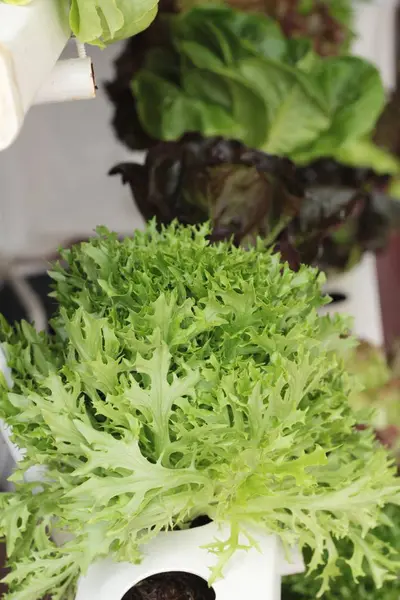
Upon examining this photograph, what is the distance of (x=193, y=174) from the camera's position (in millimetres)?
640

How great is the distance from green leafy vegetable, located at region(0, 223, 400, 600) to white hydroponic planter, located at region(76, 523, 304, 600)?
13 mm

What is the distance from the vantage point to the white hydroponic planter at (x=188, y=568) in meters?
0.42

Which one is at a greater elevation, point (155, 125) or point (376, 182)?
point (155, 125)

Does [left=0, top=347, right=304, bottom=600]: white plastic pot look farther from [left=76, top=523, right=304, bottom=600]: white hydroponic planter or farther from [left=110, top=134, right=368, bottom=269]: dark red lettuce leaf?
[left=110, top=134, right=368, bottom=269]: dark red lettuce leaf

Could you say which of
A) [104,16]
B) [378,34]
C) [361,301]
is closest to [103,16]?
[104,16]

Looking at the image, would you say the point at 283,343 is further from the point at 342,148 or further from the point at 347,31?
the point at 347,31

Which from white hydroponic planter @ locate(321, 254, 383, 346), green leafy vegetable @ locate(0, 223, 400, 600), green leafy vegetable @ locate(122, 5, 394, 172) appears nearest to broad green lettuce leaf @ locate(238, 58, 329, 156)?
green leafy vegetable @ locate(122, 5, 394, 172)

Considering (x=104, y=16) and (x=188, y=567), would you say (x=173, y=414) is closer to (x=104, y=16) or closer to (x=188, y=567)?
(x=188, y=567)

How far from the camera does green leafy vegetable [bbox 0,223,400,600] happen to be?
1.23 feet

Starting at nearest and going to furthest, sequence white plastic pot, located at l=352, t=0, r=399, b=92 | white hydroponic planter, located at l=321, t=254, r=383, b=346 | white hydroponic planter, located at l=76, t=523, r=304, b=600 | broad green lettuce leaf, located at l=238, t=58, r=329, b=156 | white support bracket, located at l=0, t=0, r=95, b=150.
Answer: white support bracket, located at l=0, t=0, r=95, b=150, white hydroponic planter, located at l=76, t=523, r=304, b=600, broad green lettuce leaf, located at l=238, t=58, r=329, b=156, white hydroponic planter, located at l=321, t=254, r=383, b=346, white plastic pot, located at l=352, t=0, r=399, b=92

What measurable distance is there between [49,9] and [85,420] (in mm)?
217

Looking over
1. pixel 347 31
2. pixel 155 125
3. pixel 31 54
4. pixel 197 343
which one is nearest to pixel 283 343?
pixel 197 343

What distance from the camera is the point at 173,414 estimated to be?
0.40 metres

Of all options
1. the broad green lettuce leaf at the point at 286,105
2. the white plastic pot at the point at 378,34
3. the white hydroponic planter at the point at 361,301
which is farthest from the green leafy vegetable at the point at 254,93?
the white plastic pot at the point at 378,34
